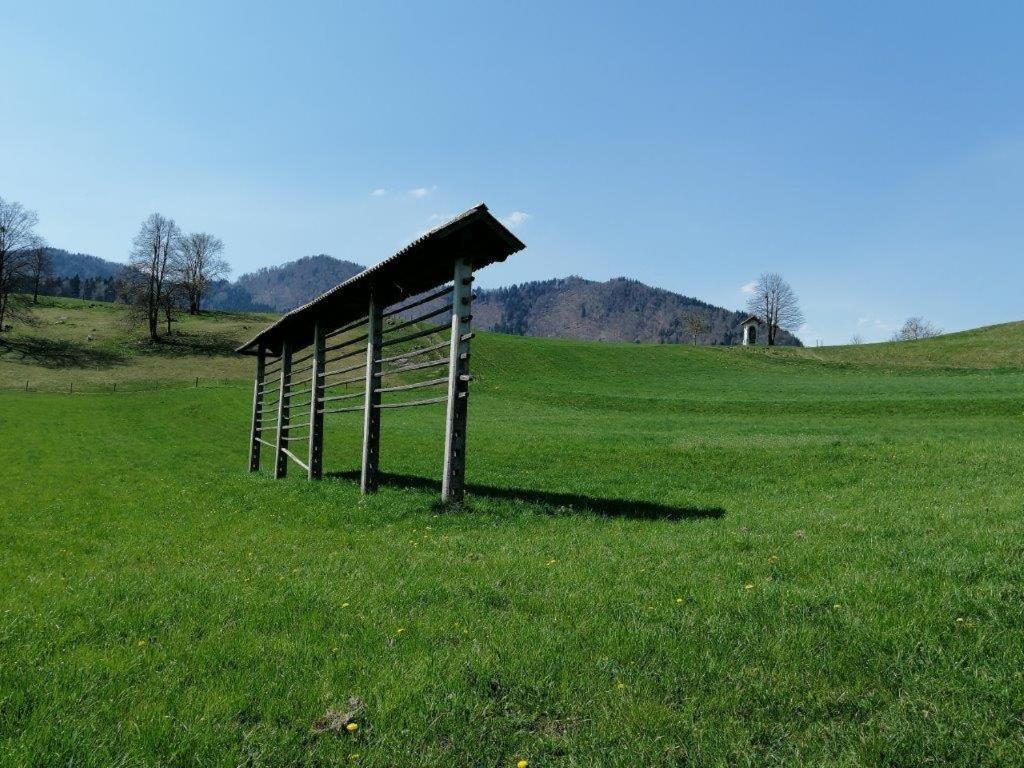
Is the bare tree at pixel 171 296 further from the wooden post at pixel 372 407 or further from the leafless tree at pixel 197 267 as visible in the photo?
the wooden post at pixel 372 407

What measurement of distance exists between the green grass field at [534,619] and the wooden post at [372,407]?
50 centimetres

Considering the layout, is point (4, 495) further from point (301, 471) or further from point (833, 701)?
point (833, 701)

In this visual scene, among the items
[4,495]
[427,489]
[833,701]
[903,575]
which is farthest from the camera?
[4,495]

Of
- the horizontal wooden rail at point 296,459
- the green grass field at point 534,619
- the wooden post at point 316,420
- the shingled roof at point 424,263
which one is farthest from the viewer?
the horizontal wooden rail at point 296,459

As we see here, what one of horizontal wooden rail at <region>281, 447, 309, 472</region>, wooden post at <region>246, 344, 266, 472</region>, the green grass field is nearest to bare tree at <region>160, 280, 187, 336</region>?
wooden post at <region>246, 344, 266, 472</region>

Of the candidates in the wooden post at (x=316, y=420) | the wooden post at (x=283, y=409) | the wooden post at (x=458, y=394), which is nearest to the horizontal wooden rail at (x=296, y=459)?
the wooden post at (x=283, y=409)

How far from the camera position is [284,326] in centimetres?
1969

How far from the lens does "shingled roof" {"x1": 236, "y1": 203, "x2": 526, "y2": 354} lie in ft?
37.5

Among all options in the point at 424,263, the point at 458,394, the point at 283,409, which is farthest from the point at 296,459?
the point at 458,394

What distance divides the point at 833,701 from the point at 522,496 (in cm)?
908

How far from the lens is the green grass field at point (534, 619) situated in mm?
3799

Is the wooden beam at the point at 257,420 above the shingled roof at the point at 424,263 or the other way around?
the other way around

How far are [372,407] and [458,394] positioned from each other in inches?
128

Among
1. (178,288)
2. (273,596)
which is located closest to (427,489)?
(273,596)
